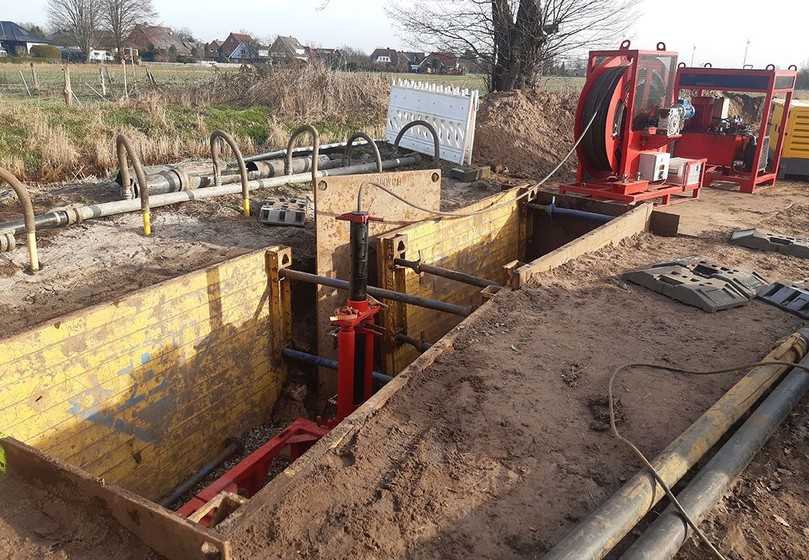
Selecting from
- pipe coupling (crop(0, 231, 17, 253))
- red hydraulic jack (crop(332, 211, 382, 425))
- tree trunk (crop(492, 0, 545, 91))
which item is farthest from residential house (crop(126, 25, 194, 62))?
red hydraulic jack (crop(332, 211, 382, 425))

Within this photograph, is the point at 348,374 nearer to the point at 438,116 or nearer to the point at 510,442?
the point at 510,442

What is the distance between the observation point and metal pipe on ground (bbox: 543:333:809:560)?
2.50 metres

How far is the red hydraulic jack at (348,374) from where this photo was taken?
189 inches

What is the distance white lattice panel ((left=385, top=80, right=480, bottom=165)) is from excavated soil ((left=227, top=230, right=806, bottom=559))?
6.86 metres

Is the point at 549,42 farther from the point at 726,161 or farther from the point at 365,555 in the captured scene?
the point at 365,555

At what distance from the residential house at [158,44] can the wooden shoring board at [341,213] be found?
54.0 m

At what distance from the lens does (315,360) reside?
6203 mm

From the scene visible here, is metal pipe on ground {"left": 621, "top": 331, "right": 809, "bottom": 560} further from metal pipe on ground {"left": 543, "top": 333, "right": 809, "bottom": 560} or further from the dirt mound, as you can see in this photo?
the dirt mound

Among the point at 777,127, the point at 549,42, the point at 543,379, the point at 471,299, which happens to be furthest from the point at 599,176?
the point at 549,42

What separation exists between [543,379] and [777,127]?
1078 cm

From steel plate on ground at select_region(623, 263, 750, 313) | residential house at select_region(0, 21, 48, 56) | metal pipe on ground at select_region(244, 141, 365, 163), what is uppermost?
residential house at select_region(0, 21, 48, 56)

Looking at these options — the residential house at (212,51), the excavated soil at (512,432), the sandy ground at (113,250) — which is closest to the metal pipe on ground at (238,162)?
the sandy ground at (113,250)

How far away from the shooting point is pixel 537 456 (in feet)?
10.9

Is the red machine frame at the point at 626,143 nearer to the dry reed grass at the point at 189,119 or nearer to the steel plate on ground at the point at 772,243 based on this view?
the steel plate on ground at the point at 772,243
